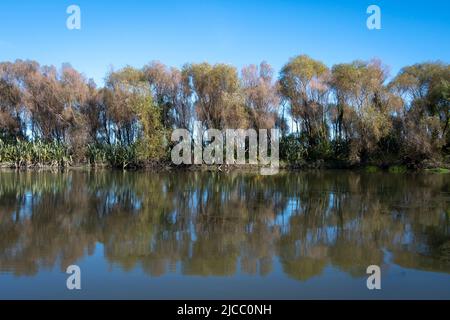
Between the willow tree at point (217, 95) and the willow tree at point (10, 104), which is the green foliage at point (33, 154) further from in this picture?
the willow tree at point (217, 95)

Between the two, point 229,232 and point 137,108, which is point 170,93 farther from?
point 229,232

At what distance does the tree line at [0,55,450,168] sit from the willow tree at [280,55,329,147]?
4.8 inches

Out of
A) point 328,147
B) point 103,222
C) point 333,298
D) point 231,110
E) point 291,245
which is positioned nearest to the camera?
point 333,298

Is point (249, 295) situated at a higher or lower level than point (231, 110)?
lower

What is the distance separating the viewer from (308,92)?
→ 1954 inches

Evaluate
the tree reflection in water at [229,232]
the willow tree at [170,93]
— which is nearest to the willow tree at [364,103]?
the willow tree at [170,93]

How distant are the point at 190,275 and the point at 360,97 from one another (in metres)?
42.9

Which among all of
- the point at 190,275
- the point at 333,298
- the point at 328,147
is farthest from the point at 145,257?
the point at 328,147

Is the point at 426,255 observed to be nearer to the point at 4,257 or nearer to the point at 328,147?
the point at 4,257

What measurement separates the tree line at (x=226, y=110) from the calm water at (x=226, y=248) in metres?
28.9

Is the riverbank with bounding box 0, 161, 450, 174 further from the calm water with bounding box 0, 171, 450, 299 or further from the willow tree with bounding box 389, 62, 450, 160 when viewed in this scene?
the calm water with bounding box 0, 171, 450, 299

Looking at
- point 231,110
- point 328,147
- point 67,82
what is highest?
point 67,82

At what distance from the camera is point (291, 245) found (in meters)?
10.5

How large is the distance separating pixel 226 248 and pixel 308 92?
138ft
